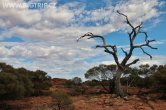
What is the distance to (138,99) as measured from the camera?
97.4 feet

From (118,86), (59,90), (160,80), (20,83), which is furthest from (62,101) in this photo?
(160,80)

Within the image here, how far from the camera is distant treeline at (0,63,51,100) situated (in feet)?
93.0

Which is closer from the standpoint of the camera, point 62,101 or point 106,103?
point 62,101

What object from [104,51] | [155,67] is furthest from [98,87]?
[104,51]

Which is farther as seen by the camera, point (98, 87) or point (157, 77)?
point (98, 87)

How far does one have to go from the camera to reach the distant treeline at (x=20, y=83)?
28.4 meters

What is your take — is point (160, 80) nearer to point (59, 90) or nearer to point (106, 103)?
point (106, 103)

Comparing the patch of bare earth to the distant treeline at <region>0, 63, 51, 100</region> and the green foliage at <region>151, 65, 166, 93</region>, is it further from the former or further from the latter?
the distant treeline at <region>0, 63, 51, 100</region>

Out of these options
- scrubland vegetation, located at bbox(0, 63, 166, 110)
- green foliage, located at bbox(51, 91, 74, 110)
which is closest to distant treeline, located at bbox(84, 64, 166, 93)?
scrubland vegetation, located at bbox(0, 63, 166, 110)

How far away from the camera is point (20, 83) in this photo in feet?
97.6

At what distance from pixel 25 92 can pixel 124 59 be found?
8543 mm

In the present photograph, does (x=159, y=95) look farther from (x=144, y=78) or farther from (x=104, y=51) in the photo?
(x=144, y=78)

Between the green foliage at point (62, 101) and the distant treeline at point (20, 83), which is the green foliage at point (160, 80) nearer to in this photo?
the green foliage at point (62, 101)

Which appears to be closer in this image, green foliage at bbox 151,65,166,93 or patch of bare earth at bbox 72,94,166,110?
patch of bare earth at bbox 72,94,166,110
